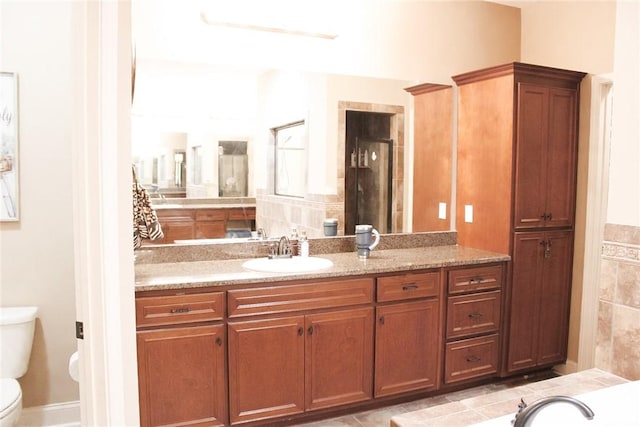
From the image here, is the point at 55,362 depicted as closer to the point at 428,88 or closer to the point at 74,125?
the point at 74,125

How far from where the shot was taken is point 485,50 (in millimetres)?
3686

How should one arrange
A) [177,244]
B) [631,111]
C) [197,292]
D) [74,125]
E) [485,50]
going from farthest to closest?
[485,50] → [177,244] → [197,292] → [631,111] → [74,125]

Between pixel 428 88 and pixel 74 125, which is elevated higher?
pixel 428 88

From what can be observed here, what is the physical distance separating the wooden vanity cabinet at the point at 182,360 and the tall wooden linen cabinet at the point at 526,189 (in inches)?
74.9

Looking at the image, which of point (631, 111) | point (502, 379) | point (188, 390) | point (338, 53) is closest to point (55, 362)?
point (188, 390)

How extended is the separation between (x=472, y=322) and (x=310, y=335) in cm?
112

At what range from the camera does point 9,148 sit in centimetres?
254

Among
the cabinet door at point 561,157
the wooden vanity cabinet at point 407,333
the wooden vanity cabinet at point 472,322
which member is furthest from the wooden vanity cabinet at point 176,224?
the cabinet door at point 561,157

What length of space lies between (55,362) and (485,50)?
3548mm

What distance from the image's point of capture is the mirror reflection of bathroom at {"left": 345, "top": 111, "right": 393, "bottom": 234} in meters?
3.21

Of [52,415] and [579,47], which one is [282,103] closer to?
[579,47]

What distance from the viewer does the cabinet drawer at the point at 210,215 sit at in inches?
114

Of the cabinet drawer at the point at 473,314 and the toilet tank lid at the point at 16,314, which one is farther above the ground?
the toilet tank lid at the point at 16,314

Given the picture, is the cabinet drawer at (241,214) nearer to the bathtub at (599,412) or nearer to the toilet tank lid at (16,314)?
the toilet tank lid at (16,314)
